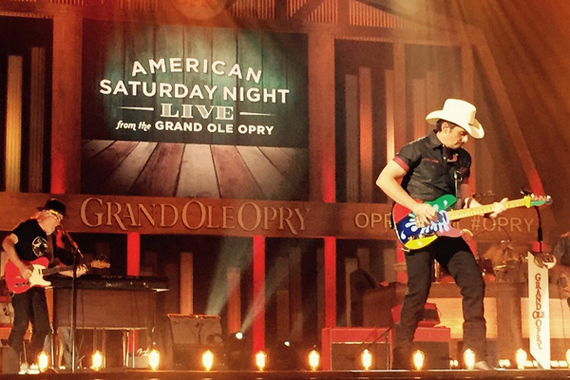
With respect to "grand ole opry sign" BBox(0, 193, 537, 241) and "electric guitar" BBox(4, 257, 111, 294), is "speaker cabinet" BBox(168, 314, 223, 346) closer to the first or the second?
"electric guitar" BBox(4, 257, 111, 294)

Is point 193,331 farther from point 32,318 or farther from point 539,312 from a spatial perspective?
point 539,312

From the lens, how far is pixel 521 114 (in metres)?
14.9

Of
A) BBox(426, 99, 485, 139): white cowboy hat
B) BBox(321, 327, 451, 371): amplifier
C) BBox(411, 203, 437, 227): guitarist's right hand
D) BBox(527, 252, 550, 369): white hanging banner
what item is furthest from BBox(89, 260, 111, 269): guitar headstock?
BBox(426, 99, 485, 139): white cowboy hat

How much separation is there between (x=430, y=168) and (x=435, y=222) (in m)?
0.40

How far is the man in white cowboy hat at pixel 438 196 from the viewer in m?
7.19

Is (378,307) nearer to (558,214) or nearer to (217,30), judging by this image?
(558,214)

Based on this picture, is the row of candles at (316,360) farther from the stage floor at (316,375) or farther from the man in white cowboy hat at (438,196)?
the stage floor at (316,375)

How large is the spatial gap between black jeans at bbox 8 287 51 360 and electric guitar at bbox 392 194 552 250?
4.19m

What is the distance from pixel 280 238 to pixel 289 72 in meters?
2.49

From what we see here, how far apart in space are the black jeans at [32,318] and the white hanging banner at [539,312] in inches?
181

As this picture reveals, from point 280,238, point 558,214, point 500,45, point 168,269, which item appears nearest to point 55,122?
point 168,269

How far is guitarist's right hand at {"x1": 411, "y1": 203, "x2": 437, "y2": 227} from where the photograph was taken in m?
6.96

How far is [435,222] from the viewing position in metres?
7.11

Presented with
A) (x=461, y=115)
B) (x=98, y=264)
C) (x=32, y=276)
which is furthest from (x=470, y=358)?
(x=32, y=276)
